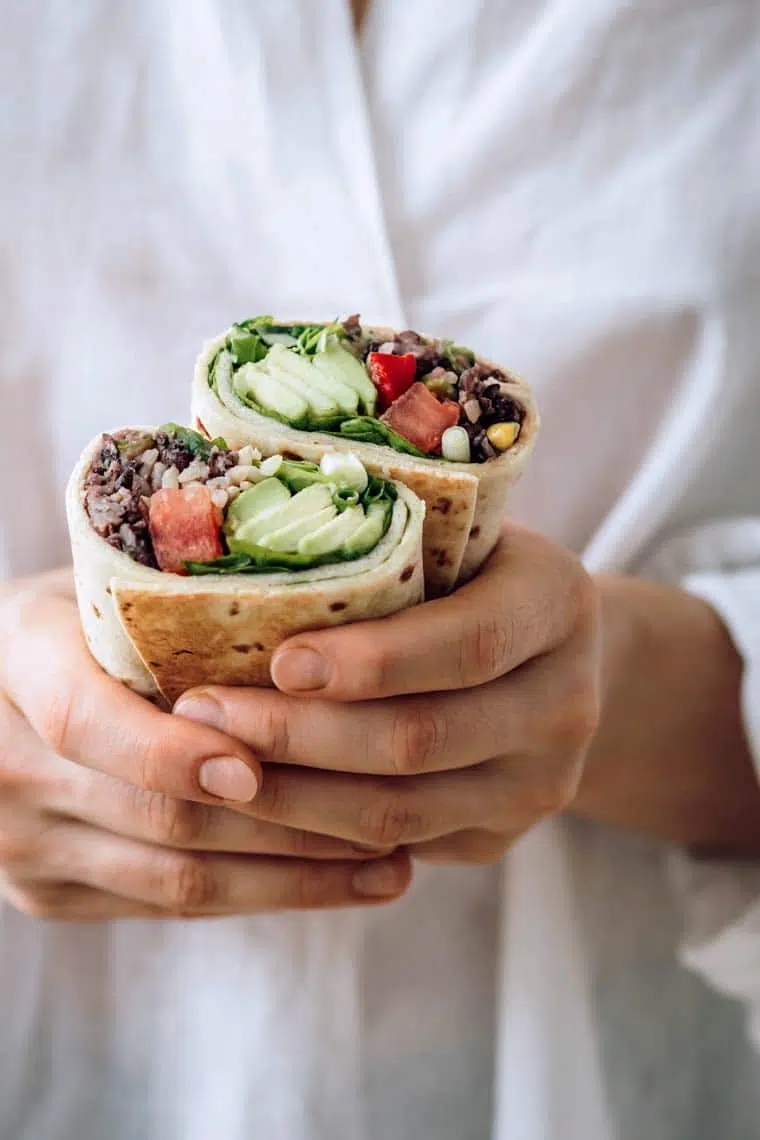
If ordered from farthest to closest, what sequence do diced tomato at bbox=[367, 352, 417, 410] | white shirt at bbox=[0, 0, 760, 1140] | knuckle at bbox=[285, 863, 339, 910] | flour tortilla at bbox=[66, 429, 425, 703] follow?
white shirt at bbox=[0, 0, 760, 1140] < knuckle at bbox=[285, 863, 339, 910] < diced tomato at bbox=[367, 352, 417, 410] < flour tortilla at bbox=[66, 429, 425, 703]

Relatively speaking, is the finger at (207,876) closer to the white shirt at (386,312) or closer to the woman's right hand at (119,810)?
the woman's right hand at (119,810)

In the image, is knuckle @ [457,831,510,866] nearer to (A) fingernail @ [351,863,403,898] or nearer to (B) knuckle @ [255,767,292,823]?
(A) fingernail @ [351,863,403,898]

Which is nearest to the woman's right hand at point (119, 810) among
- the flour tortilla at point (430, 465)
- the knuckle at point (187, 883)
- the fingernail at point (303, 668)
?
the knuckle at point (187, 883)

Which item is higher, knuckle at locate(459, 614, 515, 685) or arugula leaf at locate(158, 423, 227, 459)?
arugula leaf at locate(158, 423, 227, 459)

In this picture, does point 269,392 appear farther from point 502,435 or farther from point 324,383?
point 502,435

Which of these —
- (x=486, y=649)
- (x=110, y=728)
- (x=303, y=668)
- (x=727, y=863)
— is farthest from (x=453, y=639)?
(x=727, y=863)

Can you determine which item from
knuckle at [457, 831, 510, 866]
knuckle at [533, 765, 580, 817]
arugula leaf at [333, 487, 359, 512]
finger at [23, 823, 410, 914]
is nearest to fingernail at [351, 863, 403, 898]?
finger at [23, 823, 410, 914]
